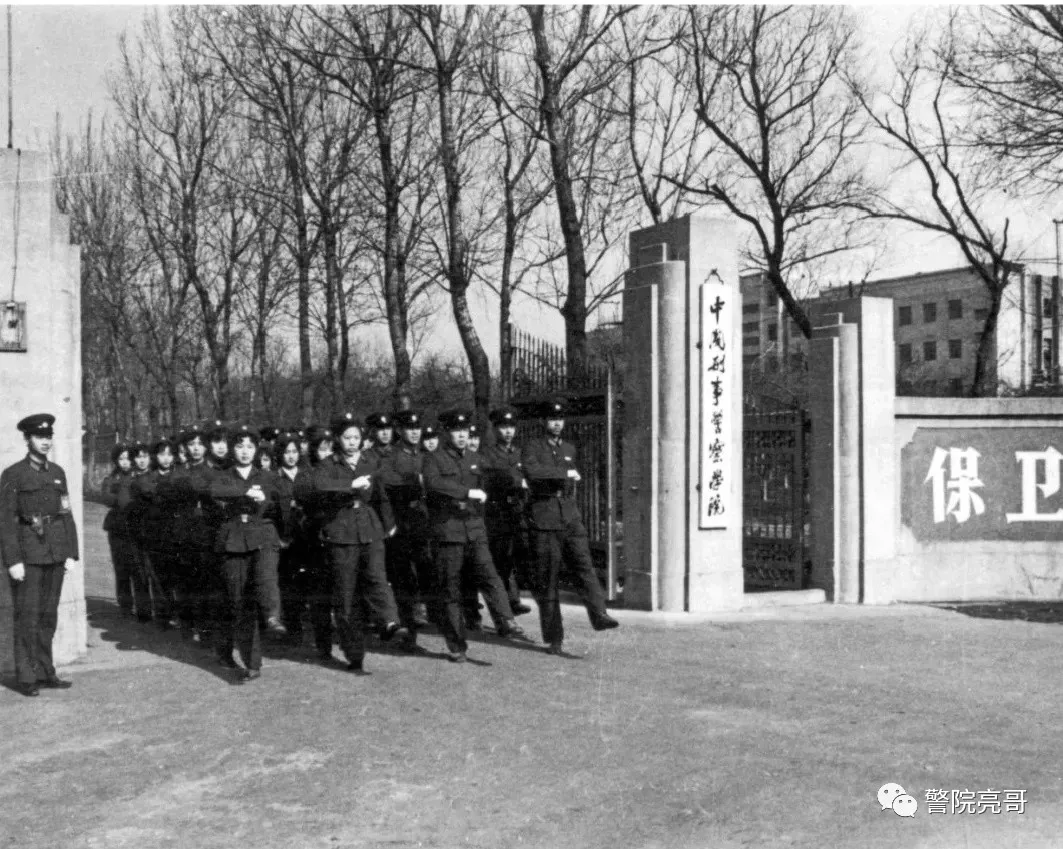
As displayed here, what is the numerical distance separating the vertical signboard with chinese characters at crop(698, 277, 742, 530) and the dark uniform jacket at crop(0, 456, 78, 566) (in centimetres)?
563

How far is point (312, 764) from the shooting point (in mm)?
5922

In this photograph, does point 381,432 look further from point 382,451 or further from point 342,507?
point 342,507

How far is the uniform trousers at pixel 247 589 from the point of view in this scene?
801 cm

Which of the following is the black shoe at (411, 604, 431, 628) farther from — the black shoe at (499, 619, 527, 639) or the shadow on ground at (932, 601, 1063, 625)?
the shadow on ground at (932, 601, 1063, 625)

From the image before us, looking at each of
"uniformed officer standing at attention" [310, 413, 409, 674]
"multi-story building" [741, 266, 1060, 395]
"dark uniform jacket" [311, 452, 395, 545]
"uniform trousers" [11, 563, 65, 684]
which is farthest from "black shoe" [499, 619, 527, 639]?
"multi-story building" [741, 266, 1060, 395]

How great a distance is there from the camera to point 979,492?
1186cm

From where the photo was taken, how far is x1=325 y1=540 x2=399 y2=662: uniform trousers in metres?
8.13

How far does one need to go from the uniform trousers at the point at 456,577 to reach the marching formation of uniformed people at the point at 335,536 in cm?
1

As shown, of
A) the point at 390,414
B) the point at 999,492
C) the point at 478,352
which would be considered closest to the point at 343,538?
the point at 390,414

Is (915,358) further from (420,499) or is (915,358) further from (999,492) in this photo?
(420,499)

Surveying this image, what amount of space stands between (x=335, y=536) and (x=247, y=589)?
68 cm

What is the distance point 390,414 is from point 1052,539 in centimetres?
671

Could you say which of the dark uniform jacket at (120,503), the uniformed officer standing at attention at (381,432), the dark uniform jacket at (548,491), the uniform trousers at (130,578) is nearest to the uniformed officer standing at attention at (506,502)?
the dark uniform jacket at (548,491)

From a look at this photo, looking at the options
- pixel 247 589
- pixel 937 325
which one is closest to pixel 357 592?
pixel 247 589
